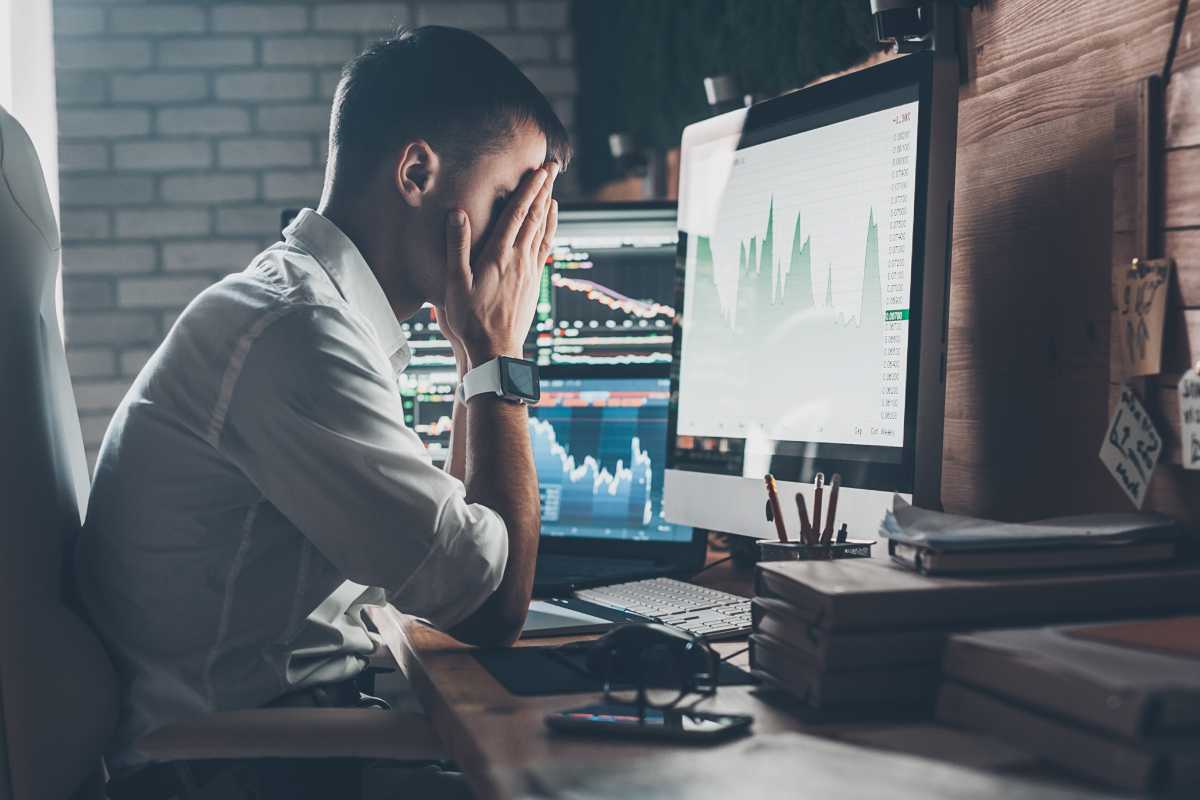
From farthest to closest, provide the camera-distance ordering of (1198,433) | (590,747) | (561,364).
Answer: (561,364) → (1198,433) → (590,747)

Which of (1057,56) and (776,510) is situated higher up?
(1057,56)

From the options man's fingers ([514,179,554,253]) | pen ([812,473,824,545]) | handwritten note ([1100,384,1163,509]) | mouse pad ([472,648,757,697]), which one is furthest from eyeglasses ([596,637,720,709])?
man's fingers ([514,179,554,253])

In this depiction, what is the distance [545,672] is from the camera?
925mm

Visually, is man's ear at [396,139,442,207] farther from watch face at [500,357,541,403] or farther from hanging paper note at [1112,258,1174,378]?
hanging paper note at [1112,258,1174,378]

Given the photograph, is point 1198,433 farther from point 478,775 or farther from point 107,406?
point 107,406

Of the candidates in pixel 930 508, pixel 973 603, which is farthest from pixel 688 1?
pixel 973 603

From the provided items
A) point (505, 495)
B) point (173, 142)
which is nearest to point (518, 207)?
point (505, 495)

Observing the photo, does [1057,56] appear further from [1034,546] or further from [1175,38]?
[1034,546]

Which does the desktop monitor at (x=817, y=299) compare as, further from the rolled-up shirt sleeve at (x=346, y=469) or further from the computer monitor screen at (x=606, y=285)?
the rolled-up shirt sleeve at (x=346, y=469)

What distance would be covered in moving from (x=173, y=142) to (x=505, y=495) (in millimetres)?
2312

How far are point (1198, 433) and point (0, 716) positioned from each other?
1006 mm

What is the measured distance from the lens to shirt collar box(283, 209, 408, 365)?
118 cm

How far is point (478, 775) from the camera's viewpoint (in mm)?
699

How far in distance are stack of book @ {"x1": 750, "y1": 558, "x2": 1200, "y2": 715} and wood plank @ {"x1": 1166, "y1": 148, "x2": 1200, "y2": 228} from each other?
0.98 feet
